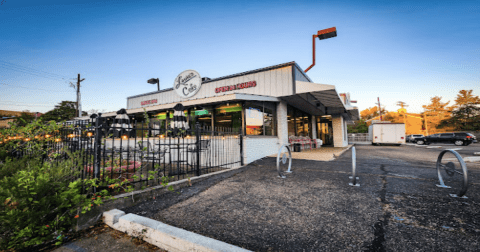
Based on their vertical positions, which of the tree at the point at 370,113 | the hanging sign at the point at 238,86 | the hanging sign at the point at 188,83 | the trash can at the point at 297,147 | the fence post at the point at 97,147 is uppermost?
the tree at the point at 370,113

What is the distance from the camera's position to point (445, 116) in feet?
109

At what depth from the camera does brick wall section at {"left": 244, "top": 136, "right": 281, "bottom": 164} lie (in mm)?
7416

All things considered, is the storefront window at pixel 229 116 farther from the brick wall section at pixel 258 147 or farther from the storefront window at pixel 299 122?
the storefront window at pixel 299 122

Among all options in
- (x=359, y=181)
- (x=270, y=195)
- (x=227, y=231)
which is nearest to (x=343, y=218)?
(x=270, y=195)

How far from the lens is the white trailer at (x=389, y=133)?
1909 cm

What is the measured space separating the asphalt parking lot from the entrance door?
15.1 m

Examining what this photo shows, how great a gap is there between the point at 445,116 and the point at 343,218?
48.1 m

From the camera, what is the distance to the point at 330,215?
2.70 meters

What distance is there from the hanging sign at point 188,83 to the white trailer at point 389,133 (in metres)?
20.4

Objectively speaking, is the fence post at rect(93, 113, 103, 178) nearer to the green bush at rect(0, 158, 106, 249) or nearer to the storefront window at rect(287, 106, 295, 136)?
the green bush at rect(0, 158, 106, 249)

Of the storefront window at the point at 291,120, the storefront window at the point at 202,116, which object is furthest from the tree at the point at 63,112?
the storefront window at the point at 291,120

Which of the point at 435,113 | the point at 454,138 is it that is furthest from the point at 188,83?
the point at 435,113

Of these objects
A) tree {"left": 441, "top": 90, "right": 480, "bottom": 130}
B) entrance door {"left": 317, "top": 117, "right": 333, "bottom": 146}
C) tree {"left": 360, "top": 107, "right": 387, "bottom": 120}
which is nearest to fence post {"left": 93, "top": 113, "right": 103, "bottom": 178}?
entrance door {"left": 317, "top": 117, "right": 333, "bottom": 146}

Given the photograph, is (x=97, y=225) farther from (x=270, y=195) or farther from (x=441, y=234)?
(x=441, y=234)
